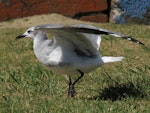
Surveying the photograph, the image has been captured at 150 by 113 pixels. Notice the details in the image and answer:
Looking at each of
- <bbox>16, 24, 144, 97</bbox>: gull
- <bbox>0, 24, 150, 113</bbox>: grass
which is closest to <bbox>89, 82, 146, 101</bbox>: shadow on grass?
<bbox>0, 24, 150, 113</bbox>: grass

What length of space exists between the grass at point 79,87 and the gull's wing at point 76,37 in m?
0.41

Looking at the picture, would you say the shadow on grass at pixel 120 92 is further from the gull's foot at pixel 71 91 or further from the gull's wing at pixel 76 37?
the gull's wing at pixel 76 37

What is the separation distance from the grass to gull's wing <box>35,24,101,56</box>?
0.41m

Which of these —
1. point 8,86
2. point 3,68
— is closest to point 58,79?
point 8,86

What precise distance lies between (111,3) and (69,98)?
14.8 feet

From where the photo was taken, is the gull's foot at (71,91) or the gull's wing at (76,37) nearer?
the gull's wing at (76,37)

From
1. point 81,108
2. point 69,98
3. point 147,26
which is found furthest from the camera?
point 147,26

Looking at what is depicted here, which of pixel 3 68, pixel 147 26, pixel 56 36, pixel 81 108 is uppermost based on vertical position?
pixel 56 36

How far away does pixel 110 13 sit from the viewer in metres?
8.80

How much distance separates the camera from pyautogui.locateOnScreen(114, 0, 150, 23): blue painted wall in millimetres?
8664

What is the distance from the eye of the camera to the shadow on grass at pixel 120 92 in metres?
4.48

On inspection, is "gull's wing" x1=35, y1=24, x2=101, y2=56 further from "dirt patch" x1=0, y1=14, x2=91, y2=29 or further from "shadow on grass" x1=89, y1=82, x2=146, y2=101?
"dirt patch" x1=0, y1=14, x2=91, y2=29

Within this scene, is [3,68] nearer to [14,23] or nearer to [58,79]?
[58,79]

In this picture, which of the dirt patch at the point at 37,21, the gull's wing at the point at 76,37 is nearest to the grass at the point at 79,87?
the gull's wing at the point at 76,37
